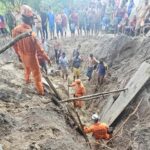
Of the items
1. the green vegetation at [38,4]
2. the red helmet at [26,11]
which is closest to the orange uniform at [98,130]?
the red helmet at [26,11]

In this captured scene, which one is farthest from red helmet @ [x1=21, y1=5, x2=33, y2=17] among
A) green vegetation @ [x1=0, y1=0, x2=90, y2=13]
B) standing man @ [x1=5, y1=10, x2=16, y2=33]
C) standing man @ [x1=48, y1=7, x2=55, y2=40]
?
green vegetation @ [x1=0, y1=0, x2=90, y2=13]

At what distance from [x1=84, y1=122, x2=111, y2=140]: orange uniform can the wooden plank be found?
111cm

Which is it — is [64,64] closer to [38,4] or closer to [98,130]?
[98,130]

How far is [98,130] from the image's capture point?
29.3ft

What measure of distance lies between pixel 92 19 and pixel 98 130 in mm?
11520

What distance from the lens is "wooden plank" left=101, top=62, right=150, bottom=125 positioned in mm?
9734

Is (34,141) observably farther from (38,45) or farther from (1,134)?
(38,45)

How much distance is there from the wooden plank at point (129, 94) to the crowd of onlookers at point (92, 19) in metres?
6.40

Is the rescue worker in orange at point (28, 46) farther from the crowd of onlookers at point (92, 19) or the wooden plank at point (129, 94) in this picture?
the crowd of onlookers at point (92, 19)

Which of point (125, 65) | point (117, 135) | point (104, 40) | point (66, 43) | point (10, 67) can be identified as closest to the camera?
point (117, 135)

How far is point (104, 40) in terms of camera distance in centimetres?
1825

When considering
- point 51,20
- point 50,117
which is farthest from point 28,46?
point 51,20

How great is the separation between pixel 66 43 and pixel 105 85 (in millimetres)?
8068

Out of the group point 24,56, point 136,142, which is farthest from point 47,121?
point 136,142
